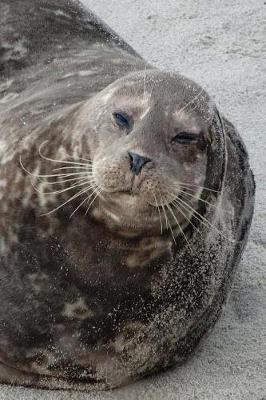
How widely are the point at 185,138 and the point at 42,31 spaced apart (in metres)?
1.71

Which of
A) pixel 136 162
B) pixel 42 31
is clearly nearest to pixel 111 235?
pixel 136 162

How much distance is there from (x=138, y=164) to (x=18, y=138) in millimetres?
696

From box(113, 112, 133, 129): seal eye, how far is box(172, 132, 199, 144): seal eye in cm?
15

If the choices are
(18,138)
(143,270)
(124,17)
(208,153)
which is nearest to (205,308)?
(143,270)

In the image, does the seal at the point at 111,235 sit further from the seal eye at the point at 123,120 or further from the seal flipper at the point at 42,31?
the seal flipper at the point at 42,31

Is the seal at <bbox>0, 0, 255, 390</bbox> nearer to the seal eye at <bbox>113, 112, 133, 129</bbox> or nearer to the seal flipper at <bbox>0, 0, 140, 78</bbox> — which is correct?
the seal eye at <bbox>113, 112, 133, 129</bbox>

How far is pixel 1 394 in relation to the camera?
3.49 m

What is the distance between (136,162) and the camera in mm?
3088

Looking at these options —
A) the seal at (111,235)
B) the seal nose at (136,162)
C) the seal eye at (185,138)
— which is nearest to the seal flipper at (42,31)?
the seal at (111,235)

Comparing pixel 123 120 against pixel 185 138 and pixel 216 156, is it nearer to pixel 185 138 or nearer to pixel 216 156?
pixel 185 138

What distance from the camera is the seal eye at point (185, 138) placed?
10.8 ft

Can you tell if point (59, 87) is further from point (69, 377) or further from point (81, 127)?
point (69, 377)

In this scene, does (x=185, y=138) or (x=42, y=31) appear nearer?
(x=185, y=138)

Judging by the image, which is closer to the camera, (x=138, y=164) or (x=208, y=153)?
(x=138, y=164)
